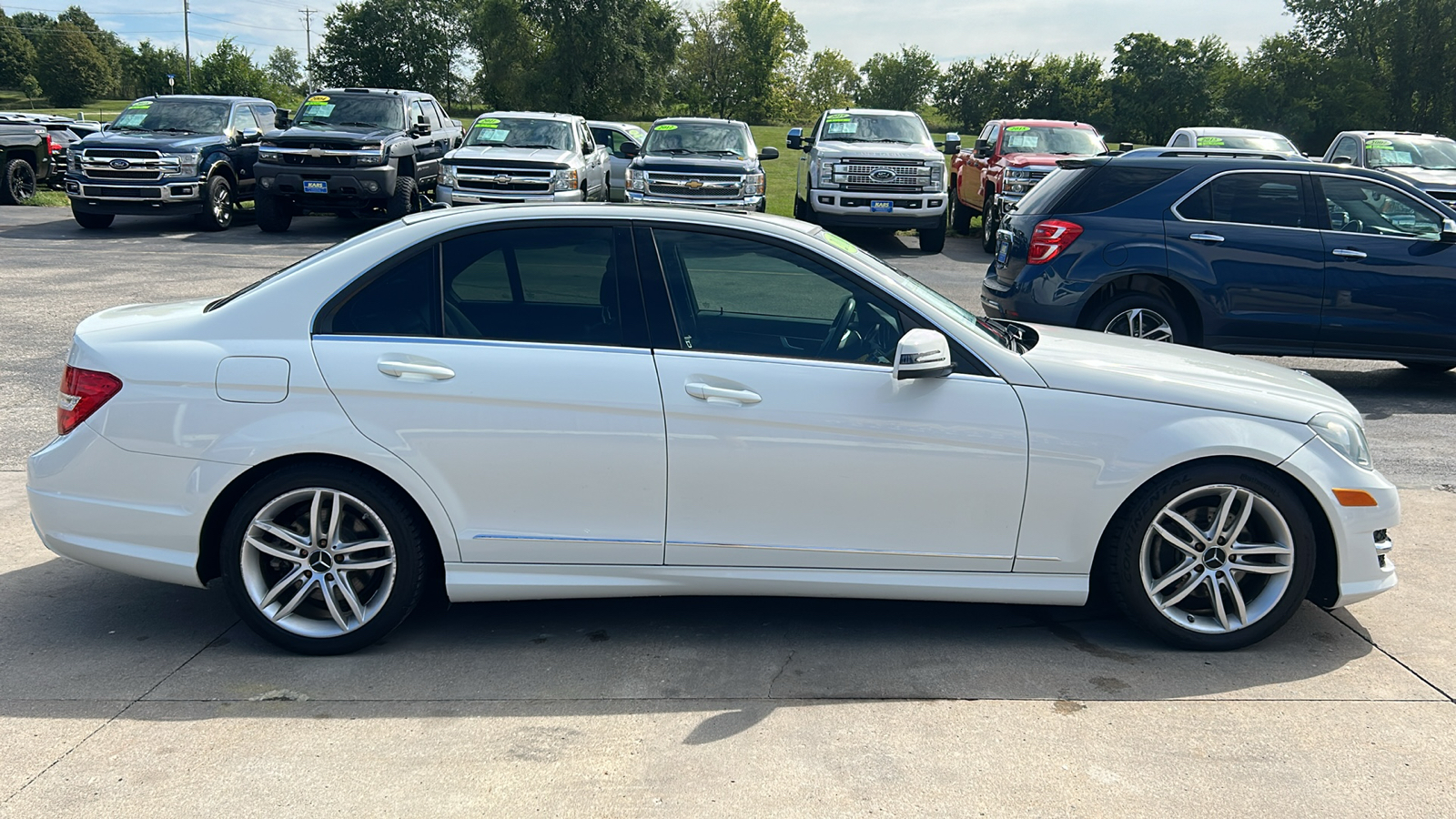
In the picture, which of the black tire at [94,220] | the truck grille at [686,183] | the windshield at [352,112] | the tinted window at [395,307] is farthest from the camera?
the windshield at [352,112]

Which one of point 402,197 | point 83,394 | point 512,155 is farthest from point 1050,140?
point 83,394

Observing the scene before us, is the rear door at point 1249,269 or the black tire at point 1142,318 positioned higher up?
the rear door at point 1249,269

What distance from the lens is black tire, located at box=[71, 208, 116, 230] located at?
18578 millimetres

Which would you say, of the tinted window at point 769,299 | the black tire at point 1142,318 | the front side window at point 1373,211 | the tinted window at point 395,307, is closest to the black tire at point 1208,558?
the tinted window at point 769,299

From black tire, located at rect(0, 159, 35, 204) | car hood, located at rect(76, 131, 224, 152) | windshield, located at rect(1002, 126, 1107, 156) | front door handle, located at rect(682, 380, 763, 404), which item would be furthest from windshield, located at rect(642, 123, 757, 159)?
front door handle, located at rect(682, 380, 763, 404)

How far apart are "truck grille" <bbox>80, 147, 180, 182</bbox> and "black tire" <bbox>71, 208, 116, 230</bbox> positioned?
2.49 ft

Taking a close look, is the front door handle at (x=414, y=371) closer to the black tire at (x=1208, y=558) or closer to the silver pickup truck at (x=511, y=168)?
the black tire at (x=1208, y=558)

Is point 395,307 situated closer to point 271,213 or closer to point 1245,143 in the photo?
point 271,213

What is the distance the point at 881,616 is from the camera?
4.62 metres

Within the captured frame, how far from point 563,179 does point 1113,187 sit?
10.2 m

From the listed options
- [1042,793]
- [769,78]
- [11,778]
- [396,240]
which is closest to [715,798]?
[1042,793]

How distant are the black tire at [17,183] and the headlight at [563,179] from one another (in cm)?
1148

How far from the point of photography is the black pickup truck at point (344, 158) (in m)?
18.0

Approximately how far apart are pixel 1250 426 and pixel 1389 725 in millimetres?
1060
